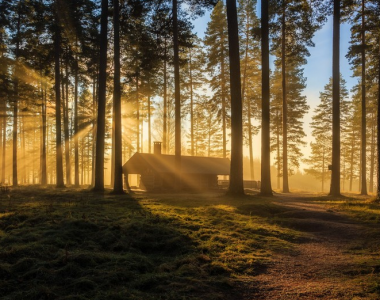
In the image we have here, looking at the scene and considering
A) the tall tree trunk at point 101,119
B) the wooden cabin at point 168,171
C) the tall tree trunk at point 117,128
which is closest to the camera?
the tall tree trunk at point 117,128

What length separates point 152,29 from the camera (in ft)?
70.6

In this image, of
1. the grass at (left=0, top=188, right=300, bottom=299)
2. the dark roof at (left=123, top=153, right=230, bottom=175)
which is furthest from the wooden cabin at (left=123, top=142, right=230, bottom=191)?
the grass at (left=0, top=188, right=300, bottom=299)

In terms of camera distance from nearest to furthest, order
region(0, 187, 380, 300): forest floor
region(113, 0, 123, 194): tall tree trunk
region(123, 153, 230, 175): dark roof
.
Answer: region(0, 187, 380, 300): forest floor < region(113, 0, 123, 194): tall tree trunk < region(123, 153, 230, 175): dark roof

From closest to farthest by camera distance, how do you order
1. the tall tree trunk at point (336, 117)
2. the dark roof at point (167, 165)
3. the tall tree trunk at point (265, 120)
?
1. the tall tree trunk at point (265, 120)
2. the tall tree trunk at point (336, 117)
3. the dark roof at point (167, 165)

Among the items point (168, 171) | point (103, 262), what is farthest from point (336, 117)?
point (103, 262)

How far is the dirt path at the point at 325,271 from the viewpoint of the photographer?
172 inches

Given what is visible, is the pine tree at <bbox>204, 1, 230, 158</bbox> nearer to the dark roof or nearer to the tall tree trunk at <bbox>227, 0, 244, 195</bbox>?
the dark roof

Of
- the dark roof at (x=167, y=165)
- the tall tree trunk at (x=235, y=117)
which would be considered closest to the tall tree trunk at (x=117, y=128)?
the tall tree trunk at (x=235, y=117)

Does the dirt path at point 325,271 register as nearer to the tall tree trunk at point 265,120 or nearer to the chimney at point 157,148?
the tall tree trunk at point 265,120

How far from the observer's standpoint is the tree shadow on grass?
445 centimetres

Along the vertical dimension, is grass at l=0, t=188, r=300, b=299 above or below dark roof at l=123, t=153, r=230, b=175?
below

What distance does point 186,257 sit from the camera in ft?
19.3

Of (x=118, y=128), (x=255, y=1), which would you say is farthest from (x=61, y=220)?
(x=255, y=1)

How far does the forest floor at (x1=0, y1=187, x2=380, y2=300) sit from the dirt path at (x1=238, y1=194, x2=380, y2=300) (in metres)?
0.01
